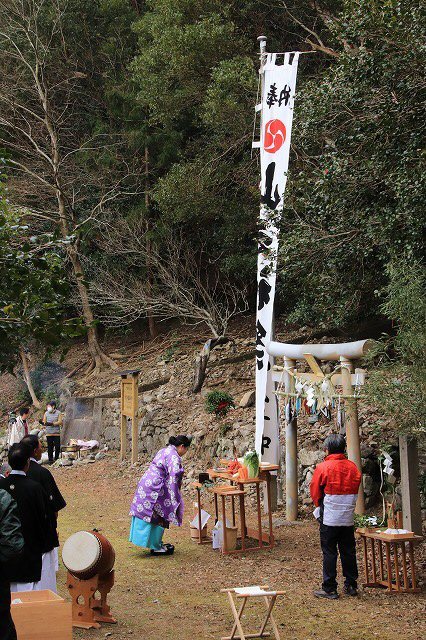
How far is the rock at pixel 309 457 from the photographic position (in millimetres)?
13031

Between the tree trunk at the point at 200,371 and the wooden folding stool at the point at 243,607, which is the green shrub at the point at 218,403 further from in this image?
the wooden folding stool at the point at 243,607

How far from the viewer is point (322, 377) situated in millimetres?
10281

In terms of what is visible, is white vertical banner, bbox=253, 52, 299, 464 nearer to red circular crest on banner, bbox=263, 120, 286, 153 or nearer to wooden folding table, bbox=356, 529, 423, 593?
red circular crest on banner, bbox=263, 120, 286, 153

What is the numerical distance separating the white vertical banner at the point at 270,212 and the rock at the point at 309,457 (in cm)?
139

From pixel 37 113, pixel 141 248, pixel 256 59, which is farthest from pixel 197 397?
pixel 37 113

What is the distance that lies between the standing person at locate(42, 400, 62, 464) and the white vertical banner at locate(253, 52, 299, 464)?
312 inches

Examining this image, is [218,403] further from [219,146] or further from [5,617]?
[5,617]

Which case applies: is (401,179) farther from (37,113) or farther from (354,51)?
(37,113)

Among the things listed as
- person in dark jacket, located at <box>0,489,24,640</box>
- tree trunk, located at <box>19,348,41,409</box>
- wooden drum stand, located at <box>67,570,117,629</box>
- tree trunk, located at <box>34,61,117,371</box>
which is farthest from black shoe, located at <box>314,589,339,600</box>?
tree trunk, located at <box>19,348,41,409</box>

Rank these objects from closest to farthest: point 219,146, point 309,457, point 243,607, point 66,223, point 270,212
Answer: point 243,607 < point 270,212 < point 309,457 < point 219,146 < point 66,223

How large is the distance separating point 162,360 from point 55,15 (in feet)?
38.9

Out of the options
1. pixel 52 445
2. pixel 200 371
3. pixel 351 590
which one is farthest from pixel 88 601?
pixel 200 371

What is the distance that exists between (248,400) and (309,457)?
4.00 metres

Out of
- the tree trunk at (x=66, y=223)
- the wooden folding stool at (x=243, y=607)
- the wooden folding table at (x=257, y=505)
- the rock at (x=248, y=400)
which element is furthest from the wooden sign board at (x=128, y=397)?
the wooden folding stool at (x=243, y=607)
